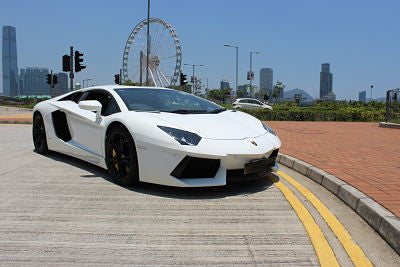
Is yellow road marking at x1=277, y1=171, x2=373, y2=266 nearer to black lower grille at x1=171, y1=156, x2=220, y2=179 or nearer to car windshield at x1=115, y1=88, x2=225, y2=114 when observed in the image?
black lower grille at x1=171, y1=156, x2=220, y2=179

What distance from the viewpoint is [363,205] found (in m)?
3.28

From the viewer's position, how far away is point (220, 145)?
3.67 meters

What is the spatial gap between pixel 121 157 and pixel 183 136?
35.6 inches

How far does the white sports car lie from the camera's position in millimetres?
3652

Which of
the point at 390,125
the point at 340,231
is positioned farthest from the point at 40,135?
the point at 390,125

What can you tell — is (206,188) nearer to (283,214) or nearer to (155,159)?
(155,159)

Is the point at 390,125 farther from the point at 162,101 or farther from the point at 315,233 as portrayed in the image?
the point at 315,233

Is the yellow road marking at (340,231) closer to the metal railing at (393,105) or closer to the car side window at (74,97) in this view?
the car side window at (74,97)

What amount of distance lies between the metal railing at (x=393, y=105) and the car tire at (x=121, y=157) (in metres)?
12.7

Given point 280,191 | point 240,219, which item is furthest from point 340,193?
point 240,219

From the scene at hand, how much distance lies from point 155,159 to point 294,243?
1662 mm

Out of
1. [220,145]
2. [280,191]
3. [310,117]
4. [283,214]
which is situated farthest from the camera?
[310,117]

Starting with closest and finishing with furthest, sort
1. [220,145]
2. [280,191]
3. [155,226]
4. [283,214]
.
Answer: [155,226]
[283,214]
[220,145]
[280,191]

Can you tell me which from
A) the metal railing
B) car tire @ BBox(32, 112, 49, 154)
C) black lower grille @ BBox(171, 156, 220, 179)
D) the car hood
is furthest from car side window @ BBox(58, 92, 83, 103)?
the metal railing
